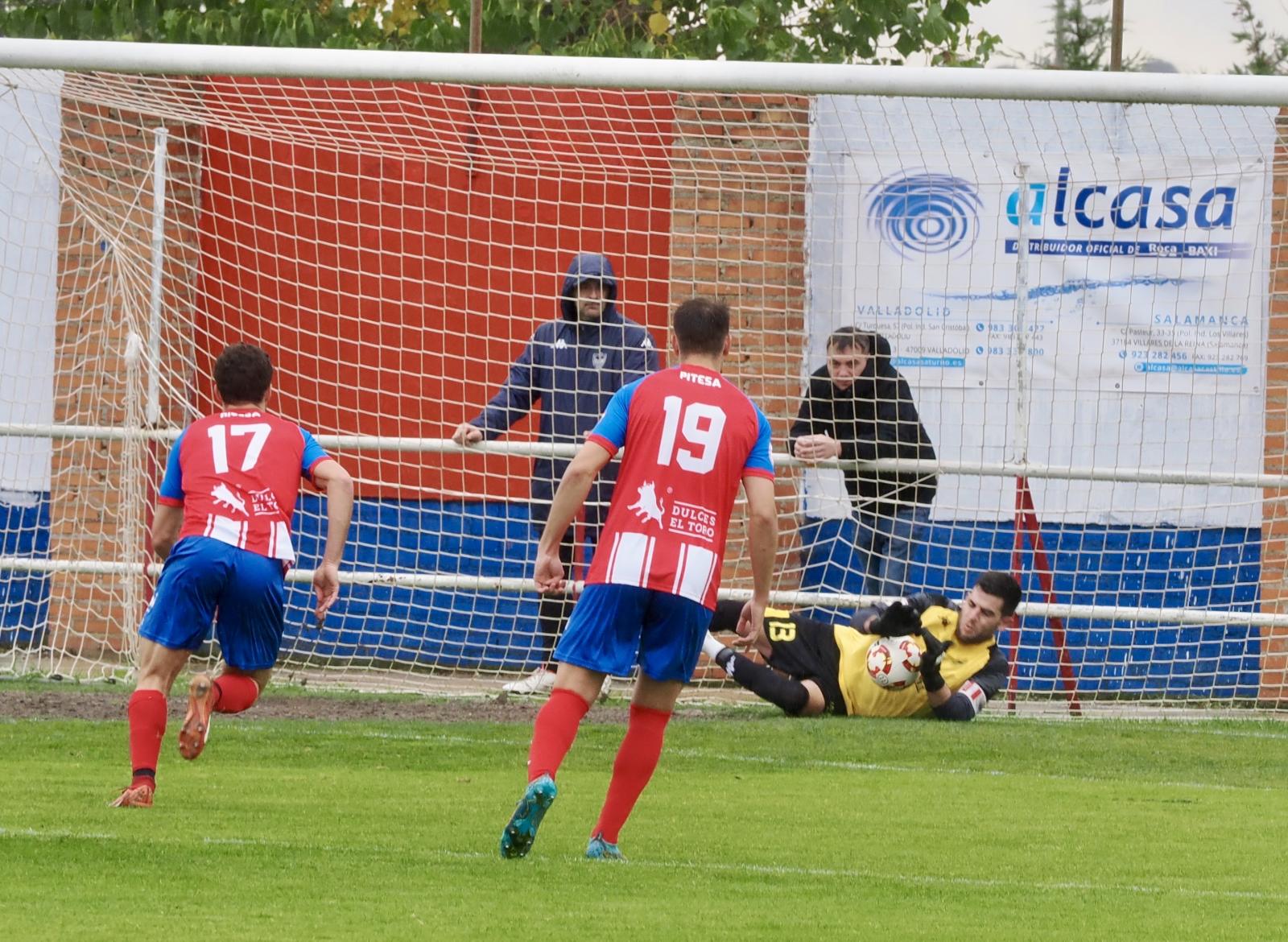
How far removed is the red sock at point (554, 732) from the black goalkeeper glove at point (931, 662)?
391 centimetres

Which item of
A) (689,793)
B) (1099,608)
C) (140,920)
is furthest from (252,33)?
(140,920)

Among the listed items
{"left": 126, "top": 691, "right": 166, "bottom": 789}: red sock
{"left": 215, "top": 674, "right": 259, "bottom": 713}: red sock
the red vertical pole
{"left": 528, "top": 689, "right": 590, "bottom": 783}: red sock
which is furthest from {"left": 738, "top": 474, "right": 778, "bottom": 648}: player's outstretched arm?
the red vertical pole

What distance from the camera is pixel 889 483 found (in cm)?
1047

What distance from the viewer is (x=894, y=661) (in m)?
9.84

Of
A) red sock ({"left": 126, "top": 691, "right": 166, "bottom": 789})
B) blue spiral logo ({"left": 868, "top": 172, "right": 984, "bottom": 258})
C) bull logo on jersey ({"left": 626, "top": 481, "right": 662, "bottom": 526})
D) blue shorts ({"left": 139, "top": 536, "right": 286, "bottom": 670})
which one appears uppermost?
blue spiral logo ({"left": 868, "top": 172, "right": 984, "bottom": 258})

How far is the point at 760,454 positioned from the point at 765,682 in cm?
383

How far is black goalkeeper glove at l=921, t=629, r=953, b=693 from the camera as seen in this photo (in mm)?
9609

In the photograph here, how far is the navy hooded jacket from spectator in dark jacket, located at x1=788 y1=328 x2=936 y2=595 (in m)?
0.91

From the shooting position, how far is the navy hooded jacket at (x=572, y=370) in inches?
403

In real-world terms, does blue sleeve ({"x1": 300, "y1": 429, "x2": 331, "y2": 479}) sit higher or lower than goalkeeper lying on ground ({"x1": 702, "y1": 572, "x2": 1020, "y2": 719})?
higher

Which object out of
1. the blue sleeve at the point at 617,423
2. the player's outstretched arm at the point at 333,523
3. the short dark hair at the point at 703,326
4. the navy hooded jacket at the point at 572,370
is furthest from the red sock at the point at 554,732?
the navy hooded jacket at the point at 572,370

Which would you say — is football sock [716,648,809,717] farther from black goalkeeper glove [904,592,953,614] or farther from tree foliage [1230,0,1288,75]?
tree foliage [1230,0,1288,75]

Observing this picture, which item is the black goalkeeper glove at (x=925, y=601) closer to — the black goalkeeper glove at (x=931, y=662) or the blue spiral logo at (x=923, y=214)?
the black goalkeeper glove at (x=931, y=662)

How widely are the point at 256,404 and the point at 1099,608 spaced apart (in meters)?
4.97
